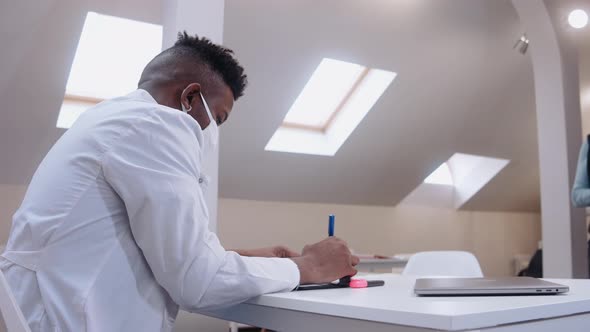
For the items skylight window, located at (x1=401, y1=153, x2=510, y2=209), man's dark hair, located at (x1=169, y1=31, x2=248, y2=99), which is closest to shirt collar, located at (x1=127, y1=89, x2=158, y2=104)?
man's dark hair, located at (x1=169, y1=31, x2=248, y2=99)

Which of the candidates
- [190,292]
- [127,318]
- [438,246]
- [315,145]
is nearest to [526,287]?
[190,292]

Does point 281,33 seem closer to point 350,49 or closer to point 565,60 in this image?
point 350,49

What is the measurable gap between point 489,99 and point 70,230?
16.3 ft

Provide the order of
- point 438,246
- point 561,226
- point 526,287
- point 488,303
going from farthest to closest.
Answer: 1. point 438,246
2. point 561,226
3. point 526,287
4. point 488,303

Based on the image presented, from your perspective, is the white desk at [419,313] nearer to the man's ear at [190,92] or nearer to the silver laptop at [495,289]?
the silver laptop at [495,289]

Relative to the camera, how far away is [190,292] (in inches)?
38.4

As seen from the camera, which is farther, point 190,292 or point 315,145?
point 315,145

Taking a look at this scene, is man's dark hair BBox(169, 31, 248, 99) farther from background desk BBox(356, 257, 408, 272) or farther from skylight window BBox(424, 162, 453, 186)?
skylight window BBox(424, 162, 453, 186)

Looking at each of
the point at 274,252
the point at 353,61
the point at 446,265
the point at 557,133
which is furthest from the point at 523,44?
the point at 274,252

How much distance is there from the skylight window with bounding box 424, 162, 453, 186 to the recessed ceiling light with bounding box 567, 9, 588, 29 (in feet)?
9.58

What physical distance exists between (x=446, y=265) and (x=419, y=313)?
6.41 ft

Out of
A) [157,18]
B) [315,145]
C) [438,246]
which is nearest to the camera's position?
[157,18]

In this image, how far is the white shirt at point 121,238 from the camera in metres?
0.95

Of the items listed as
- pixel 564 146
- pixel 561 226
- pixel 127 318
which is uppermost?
pixel 564 146
